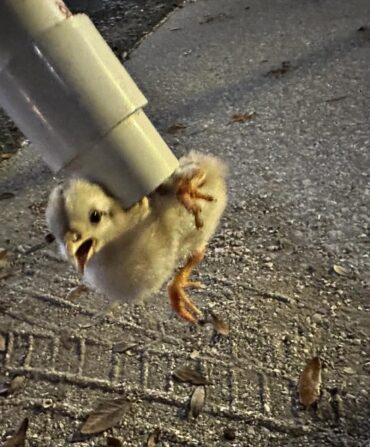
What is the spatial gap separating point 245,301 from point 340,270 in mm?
249

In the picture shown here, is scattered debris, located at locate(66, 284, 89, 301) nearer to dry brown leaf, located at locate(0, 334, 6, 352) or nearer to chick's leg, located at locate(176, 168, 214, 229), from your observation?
dry brown leaf, located at locate(0, 334, 6, 352)

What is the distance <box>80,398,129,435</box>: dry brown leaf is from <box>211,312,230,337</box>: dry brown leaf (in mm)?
273

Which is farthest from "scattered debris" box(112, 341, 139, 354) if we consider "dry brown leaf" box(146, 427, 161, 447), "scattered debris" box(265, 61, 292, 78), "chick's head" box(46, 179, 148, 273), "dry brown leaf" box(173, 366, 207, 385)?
"scattered debris" box(265, 61, 292, 78)

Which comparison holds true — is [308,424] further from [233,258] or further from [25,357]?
[25,357]

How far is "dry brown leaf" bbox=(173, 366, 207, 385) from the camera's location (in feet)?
Result: 4.68

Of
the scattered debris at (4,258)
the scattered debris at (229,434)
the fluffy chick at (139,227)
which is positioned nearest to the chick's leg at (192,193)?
the fluffy chick at (139,227)

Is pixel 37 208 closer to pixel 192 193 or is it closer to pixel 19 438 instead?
pixel 19 438

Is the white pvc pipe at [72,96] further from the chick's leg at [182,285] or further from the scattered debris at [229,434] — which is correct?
the scattered debris at [229,434]

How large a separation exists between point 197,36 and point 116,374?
78.2 inches

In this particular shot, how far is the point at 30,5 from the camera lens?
1.53 feet

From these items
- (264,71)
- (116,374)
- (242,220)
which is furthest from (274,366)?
(264,71)

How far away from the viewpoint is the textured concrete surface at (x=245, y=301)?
136 centimetres

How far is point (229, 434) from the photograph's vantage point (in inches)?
51.8

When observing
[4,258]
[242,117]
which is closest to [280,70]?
[242,117]
